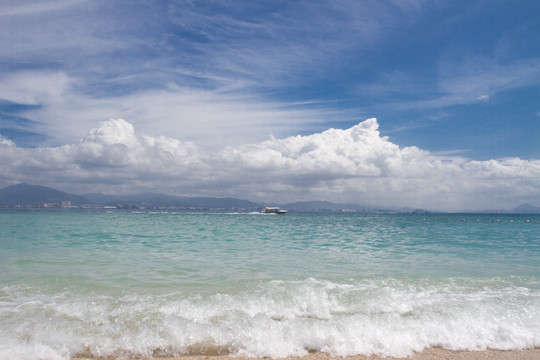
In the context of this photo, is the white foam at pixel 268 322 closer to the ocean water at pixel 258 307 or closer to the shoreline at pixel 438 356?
the ocean water at pixel 258 307

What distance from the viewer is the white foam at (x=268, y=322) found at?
6.84m

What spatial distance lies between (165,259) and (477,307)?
1258 centimetres

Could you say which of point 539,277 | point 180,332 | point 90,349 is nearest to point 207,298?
point 180,332

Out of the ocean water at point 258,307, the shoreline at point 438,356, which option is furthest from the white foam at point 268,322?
the shoreline at point 438,356

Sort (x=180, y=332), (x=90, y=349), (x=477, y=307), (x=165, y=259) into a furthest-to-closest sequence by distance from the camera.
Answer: (x=165, y=259) < (x=477, y=307) < (x=180, y=332) < (x=90, y=349)

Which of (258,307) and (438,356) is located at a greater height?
(258,307)

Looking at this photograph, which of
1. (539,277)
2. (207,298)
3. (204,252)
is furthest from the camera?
(204,252)

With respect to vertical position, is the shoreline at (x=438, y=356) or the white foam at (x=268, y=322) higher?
the white foam at (x=268, y=322)

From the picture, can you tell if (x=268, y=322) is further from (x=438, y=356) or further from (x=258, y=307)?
(x=438, y=356)

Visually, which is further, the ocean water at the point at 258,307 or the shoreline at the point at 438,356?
the ocean water at the point at 258,307

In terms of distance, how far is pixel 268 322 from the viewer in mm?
7555

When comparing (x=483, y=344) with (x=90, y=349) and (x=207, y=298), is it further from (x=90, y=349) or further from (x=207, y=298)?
(x=90, y=349)

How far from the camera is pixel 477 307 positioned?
8742 mm

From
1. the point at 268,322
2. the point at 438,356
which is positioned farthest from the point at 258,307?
the point at 438,356
